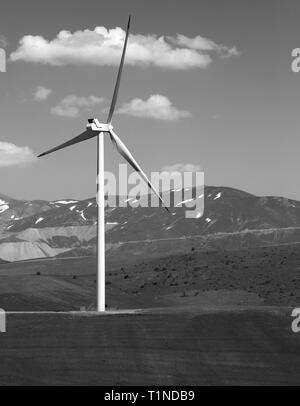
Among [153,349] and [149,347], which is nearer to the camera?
[153,349]

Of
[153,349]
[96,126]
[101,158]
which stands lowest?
[153,349]

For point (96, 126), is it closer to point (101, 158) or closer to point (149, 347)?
point (101, 158)

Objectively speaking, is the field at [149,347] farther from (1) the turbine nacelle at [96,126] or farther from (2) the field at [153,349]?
(1) the turbine nacelle at [96,126]

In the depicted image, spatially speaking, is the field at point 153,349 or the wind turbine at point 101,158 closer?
the field at point 153,349

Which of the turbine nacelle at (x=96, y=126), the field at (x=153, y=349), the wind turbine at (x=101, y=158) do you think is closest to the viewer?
the field at (x=153, y=349)

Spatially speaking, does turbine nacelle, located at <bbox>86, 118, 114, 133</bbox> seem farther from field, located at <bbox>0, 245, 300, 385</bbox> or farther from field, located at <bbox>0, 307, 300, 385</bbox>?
field, located at <bbox>0, 307, 300, 385</bbox>

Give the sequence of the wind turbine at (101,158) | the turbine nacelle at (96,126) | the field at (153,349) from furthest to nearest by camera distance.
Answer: the turbine nacelle at (96,126) < the wind turbine at (101,158) < the field at (153,349)

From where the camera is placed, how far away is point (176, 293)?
102688mm

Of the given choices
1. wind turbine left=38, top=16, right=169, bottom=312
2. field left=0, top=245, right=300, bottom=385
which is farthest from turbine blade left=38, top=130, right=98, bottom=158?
field left=0, top=245, right=300, bottom=385

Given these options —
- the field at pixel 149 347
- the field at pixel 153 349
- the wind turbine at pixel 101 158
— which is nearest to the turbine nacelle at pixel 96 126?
the wind turbine at pixel 101 158

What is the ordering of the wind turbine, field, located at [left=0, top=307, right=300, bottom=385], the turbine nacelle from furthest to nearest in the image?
the turbine nacelle < the wind turbine < field, located at [left=0, top=307, right=300, bottom=385]

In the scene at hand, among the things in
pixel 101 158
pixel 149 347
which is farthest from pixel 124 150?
pixel 149 347

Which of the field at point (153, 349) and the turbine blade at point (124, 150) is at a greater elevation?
the turbine blade at point (124, 150)
